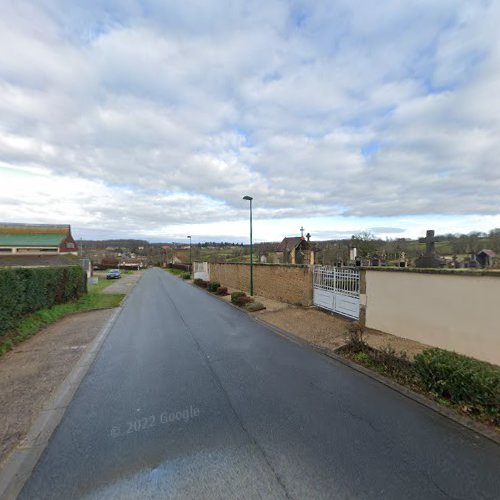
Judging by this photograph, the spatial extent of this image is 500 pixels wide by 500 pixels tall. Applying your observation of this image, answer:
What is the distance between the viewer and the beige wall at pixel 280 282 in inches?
515

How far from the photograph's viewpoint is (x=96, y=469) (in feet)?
10.0

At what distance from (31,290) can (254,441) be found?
35.7 ft

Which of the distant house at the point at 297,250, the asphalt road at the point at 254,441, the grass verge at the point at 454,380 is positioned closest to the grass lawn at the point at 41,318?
the asphalt road at the point at 254,441

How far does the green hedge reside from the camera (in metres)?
8.37

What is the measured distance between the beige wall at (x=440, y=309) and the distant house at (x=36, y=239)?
59.8 meters

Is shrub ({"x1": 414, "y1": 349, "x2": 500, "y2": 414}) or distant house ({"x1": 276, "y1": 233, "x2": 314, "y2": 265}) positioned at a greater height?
distant house ({"x1": 276, "y1": 233, "x2": 314, "y2": 265})

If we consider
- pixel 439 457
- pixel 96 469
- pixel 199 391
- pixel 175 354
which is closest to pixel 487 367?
pixel 439 457

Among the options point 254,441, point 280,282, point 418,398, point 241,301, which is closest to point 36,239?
point 241,301

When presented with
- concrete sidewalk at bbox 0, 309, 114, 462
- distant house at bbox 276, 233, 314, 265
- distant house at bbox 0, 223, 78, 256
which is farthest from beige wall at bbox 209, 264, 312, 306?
distant house at bbox 0, 223, 78, 256

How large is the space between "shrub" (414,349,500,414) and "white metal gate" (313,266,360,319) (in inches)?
198

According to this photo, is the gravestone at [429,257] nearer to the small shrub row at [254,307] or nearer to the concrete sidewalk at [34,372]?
the small shrub row at [254,307]

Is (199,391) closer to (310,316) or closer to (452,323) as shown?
(452,323)

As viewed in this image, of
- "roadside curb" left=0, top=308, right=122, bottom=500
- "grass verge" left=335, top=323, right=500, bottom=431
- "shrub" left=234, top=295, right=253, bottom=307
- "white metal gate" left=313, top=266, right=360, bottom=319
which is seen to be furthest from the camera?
"shrub" left=234, top=295, right=253, bottom=307

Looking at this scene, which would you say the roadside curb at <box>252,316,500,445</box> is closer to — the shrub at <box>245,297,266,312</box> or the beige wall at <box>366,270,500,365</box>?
the beige wall at <box>366,270,500,365</box>
